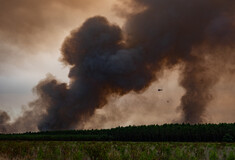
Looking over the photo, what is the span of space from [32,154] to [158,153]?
35.2 ft

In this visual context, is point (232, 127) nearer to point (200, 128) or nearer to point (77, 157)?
point (200, 128)

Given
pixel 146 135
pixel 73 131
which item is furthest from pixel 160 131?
pixel 73 131

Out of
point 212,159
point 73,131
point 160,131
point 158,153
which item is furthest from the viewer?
point 73,131

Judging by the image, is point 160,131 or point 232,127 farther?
point 160,131

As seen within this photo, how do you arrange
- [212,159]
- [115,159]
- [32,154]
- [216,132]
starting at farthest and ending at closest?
[216,132] → [32,154] → [212,159] → [115,159]

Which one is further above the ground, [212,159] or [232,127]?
[232,127]

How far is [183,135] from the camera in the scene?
89.4 metres

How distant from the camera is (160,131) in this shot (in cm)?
9381

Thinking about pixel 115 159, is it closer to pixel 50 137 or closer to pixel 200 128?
pixel 200 128

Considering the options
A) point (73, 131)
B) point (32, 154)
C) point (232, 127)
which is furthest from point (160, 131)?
point (32, 154)

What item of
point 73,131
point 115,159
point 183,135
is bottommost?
point 115,159

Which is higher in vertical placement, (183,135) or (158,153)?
(183,135)

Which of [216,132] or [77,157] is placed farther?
[216,132]

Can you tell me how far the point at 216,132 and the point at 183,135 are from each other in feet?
30.0
